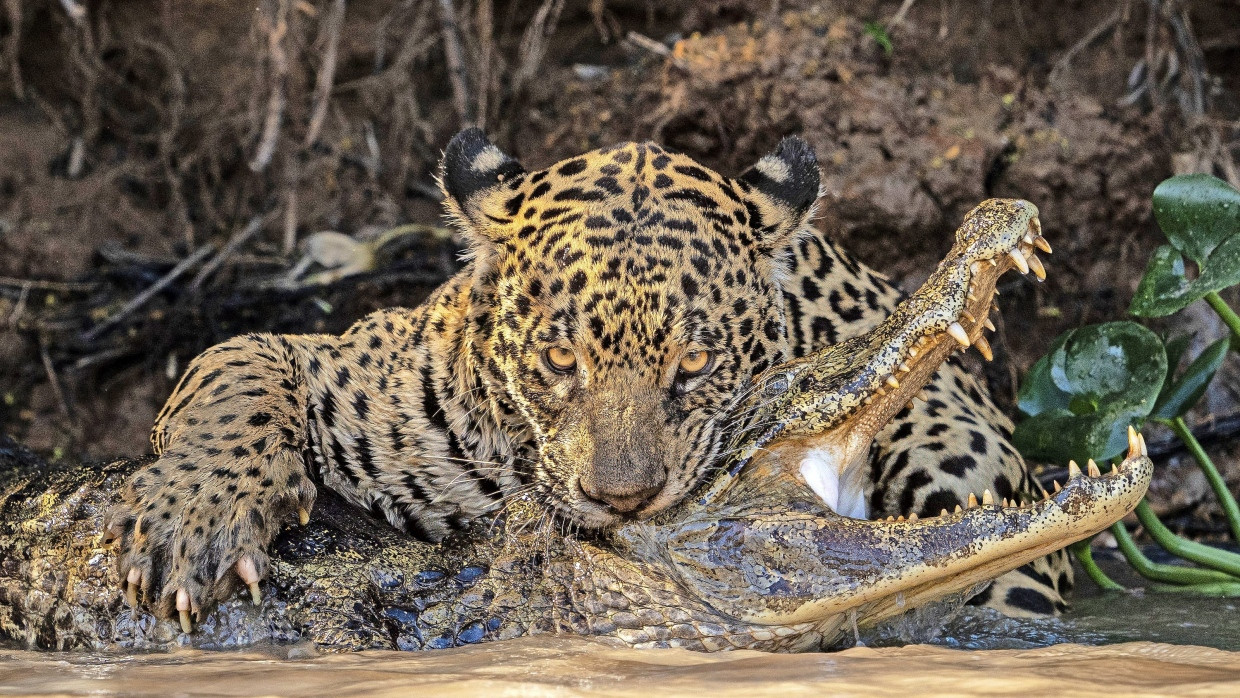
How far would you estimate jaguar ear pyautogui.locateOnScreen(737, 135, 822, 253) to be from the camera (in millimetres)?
4980

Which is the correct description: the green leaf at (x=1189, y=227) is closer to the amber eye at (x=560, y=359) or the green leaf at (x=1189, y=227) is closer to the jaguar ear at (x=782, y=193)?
the jaguar ear at (x=782, y=193)

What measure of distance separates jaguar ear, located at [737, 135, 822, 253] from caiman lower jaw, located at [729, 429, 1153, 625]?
155cm

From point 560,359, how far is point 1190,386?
2407 millimetres

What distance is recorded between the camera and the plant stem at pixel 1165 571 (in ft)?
16.9

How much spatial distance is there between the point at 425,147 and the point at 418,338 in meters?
3.69

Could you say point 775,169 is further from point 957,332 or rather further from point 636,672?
point 636,672

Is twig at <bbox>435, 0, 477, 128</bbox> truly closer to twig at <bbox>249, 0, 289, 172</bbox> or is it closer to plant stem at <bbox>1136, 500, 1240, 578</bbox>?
twig at <bbox>249, 0, 289, 172</bbox>

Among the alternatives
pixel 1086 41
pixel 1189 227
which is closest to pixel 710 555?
pixel 1189 227

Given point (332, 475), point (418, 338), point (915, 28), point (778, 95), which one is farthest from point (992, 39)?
point (332, 475)

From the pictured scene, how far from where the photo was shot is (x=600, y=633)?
389 cm

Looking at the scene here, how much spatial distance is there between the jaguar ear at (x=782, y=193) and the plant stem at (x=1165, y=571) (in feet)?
5.62

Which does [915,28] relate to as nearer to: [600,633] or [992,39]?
[992,39]

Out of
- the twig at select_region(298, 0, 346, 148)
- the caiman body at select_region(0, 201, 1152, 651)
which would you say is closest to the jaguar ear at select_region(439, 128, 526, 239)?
the caiman body at select_region(0, 201, 1152, 651)

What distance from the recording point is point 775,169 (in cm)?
507
